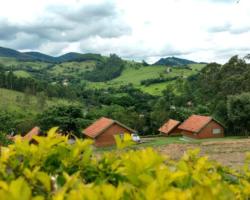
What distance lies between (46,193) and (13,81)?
90.2 m

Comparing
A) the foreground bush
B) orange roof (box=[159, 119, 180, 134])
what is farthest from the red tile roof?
the foreground bush

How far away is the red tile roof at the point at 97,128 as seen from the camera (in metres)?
43.9

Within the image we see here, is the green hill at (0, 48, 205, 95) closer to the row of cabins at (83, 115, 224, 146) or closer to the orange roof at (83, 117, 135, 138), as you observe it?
the row of cabins at (83, 115, 224, 146)

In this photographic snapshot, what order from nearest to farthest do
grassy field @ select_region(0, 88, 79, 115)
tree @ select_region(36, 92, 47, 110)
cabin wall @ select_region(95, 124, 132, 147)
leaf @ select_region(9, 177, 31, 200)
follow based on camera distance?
leaf @ select_region(9, 177, 31, 200)
cabin wall @ select_region(95, 124, 132, 147)
grassy field @ select_region(0, 88, 79, 115)
tree @ select_region(36, 92, 47, 110)

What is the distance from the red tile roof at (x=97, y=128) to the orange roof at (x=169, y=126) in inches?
379

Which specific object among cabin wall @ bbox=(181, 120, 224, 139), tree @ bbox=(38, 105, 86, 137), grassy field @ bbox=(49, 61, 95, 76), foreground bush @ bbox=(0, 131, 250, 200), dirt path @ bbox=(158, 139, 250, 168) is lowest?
dirt path @ bbox=(158, 139, 250, 168)

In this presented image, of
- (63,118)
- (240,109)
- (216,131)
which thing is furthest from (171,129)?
(63,118)

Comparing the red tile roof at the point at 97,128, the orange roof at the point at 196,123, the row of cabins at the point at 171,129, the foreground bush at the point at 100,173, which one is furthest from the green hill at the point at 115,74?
the foreground bush at the point at 100,173

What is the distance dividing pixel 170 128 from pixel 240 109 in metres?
10.8

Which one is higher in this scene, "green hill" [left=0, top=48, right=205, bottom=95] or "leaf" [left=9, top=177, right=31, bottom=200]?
"green hill" [left=0, top=48, right=205, bottom=95]

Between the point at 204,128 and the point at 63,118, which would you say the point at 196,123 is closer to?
the point at 204,128

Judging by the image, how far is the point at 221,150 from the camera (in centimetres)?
3569

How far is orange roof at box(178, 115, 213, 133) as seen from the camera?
47.0 m

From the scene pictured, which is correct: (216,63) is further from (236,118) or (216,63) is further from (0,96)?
(0,96)
